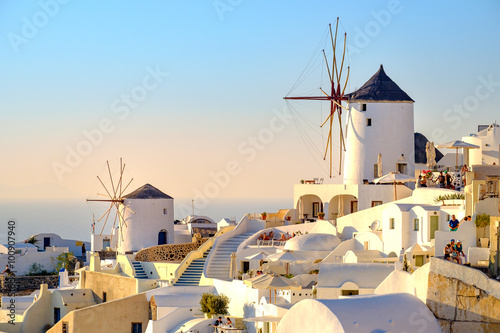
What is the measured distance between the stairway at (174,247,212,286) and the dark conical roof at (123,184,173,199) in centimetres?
592

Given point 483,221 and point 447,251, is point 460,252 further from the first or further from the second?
point 483,221

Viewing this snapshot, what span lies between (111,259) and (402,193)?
12.0m

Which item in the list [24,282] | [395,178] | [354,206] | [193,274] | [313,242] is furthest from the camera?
[24,282]

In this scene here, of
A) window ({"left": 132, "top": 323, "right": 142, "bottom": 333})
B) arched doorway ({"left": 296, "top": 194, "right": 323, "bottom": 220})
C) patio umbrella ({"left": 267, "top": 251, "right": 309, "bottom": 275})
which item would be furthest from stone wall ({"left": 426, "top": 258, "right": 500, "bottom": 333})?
arched doorway ({"left": 296, "top": 194, "right": 323, "bottom": 220})

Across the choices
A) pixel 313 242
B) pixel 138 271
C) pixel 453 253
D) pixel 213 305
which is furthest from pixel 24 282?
pixel 453 253

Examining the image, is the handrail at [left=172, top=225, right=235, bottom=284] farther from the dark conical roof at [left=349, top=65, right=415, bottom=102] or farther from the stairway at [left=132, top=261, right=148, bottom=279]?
the dark conical roof at [left=349, top=65, right=415, bottom=102]

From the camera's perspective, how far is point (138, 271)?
4022 cm

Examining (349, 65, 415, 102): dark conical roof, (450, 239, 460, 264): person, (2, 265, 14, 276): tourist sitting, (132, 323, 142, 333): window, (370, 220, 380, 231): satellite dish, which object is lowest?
(132, 323, 142, 333): window

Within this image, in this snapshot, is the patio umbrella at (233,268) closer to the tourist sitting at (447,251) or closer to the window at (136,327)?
the window at (136,327)

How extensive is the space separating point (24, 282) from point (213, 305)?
1814 cm

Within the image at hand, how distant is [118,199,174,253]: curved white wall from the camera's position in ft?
147

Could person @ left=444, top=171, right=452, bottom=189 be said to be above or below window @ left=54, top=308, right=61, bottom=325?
above

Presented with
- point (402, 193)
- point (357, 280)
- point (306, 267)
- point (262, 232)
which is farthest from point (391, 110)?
point (357, 280)

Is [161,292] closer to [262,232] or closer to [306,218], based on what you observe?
[262,232]
